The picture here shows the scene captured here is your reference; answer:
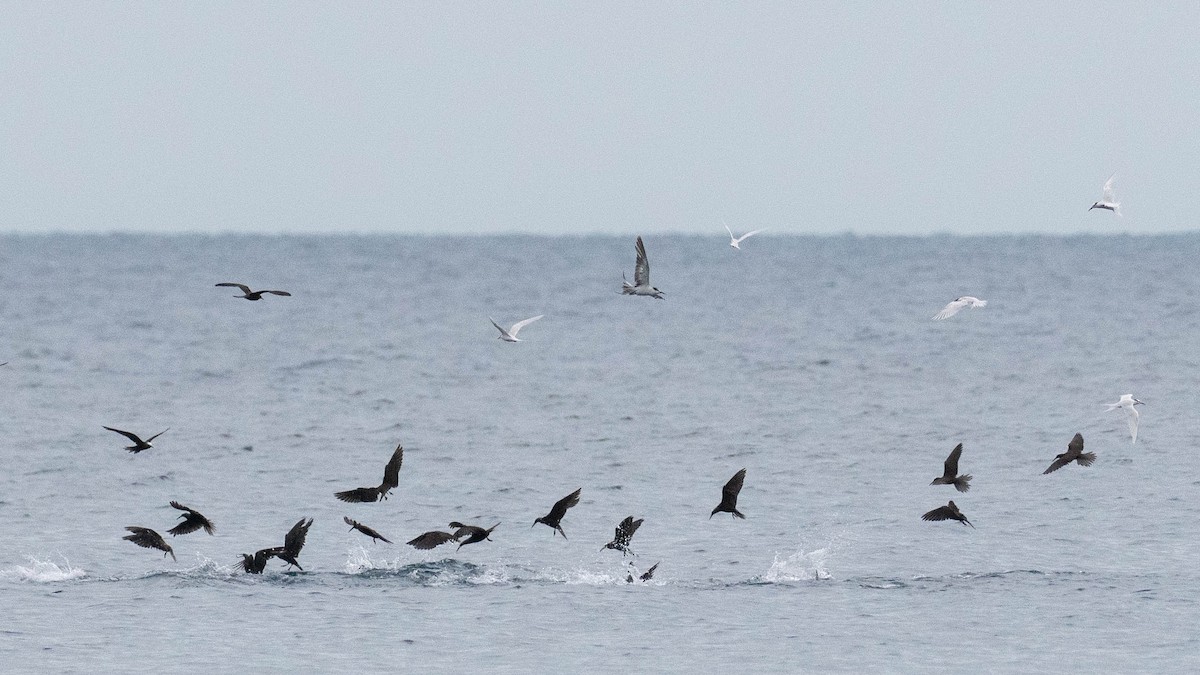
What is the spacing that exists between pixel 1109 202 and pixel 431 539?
10169 millimetres

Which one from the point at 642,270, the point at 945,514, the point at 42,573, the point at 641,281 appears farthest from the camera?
the point at 641,281

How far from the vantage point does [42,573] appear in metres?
18.6

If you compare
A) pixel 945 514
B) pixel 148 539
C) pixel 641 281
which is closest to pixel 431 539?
pixel 148 539

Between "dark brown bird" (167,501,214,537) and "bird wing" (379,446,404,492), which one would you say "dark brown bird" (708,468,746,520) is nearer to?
"bird wing" (379,446,404,492)

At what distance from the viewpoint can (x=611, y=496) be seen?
24.3m

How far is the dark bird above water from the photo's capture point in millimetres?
18078

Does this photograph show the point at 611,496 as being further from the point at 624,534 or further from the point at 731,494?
the point at 731,494

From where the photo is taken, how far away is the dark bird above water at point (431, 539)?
18.1 metres

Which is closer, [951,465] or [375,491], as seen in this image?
[375,491]

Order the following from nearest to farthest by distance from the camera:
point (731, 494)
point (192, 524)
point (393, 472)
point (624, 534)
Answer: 1. point (393, 472)
2. point (192, 524)
3. point (731, 494)
4. point (624, 534)

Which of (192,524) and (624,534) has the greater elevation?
(624,534)

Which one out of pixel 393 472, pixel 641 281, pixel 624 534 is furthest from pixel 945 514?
pixel 393 472

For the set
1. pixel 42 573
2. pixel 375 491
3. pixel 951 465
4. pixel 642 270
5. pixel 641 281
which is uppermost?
pixel 642 270

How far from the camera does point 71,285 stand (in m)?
93.5
